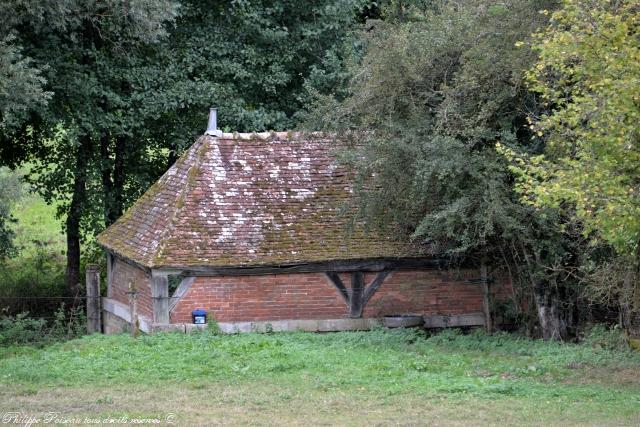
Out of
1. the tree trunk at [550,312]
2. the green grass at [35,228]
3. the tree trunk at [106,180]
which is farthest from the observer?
the green grass at [35,228]

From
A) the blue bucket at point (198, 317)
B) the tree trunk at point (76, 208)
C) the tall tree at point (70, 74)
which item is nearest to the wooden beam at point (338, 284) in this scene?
the blue bucket at point (198, 317)

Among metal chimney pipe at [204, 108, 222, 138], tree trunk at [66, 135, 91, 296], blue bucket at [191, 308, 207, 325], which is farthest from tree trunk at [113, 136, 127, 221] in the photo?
blue bucket at [191, 308, 207, 325]

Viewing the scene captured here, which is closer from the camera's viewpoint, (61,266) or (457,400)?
(457,400)

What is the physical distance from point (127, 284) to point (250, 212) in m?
3.14

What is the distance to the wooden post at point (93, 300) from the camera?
1988cm

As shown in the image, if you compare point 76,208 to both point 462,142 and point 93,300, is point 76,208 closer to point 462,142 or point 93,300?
point 93,300

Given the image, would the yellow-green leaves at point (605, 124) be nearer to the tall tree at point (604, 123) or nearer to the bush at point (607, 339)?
the tall tree at point (604, 123)

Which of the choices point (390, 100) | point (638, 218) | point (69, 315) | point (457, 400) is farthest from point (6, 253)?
point (638, 218)

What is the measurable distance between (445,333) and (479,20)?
5686 mm

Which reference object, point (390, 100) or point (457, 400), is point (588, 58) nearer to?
point (457, 400)

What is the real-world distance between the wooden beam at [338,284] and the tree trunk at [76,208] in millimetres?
8000

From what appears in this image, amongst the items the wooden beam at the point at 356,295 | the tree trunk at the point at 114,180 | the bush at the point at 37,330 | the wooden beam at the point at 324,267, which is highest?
the tree trunk at the point at 114,180

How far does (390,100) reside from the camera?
53.8 feet

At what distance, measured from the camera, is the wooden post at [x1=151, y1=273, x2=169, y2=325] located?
1641 cm
